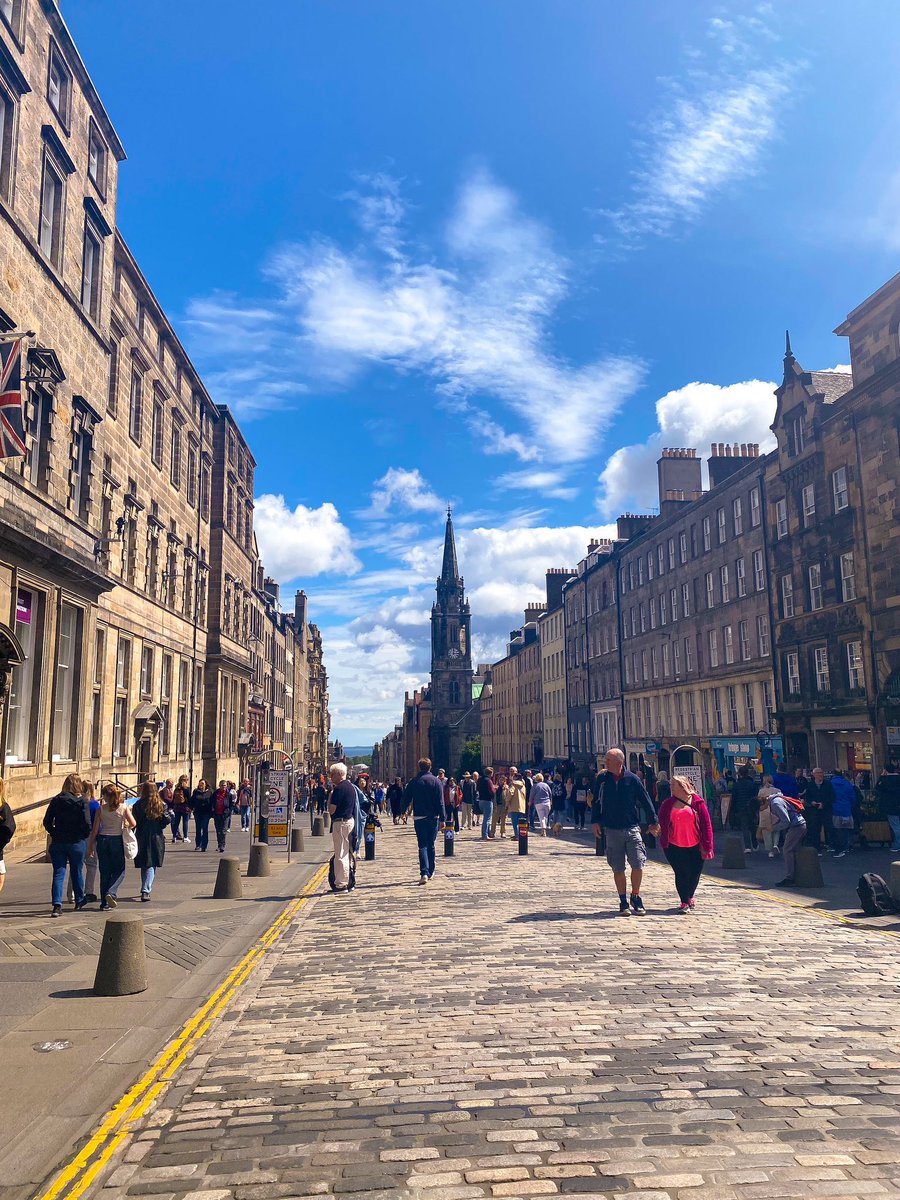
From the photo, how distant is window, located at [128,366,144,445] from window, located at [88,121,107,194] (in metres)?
6.89

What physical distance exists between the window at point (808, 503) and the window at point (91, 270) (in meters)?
23.1

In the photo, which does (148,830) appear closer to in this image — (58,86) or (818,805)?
(818,805)

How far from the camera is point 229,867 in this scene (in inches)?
563

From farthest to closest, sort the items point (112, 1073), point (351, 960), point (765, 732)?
point (765, 732) < point (351, 960) < point (112, 1073)

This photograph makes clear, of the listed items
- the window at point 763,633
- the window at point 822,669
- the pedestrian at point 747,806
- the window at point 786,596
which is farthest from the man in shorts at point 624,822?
the window at point 763,633

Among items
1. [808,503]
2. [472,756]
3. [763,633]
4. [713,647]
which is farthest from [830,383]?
[472,756]

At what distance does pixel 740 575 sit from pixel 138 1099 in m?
36.9

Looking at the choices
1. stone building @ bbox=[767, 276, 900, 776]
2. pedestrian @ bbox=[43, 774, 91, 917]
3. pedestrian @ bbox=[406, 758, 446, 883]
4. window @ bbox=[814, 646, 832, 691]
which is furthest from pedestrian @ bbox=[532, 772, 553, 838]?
pedestrian @ bbox=[43, 774, 91, 917]

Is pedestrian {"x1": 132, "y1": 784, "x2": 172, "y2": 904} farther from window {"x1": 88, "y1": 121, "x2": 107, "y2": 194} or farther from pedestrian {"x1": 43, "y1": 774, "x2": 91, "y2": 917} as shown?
window {"x1": 88, "y1": 121, "x2": 107, "y2": 194}

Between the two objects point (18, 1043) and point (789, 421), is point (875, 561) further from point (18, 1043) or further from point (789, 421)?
point (18, 1043)

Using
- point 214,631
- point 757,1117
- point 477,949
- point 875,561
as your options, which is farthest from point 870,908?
point 214,631

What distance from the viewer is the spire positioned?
142 metres

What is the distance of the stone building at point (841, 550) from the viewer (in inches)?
1086

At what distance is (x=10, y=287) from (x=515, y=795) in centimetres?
1665
